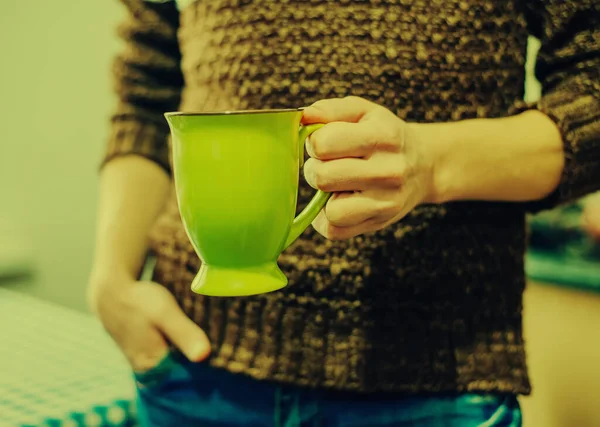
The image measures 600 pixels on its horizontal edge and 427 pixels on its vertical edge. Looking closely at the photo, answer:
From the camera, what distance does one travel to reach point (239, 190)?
0.37 metres

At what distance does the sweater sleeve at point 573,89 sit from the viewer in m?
0.49

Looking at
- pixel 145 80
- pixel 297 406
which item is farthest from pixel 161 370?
pixel 145 80

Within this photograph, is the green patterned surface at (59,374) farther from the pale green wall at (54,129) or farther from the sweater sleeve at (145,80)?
the pale green wall at (54,129)

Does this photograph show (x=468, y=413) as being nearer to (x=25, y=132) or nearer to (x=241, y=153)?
(x=241, y=153)

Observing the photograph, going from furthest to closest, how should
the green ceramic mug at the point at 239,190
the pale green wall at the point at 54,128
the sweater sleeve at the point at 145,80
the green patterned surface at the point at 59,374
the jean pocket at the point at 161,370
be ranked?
the pale green wall at the point at 54,128 < the green patterned surface at the point at 59,374 < the sweater sleeve at the point at 145,80 < the jean pocket at the point at 161,370 < the green ceramic mug at the point at 239,190

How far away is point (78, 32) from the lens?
208 cm

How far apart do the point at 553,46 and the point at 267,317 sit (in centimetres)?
37

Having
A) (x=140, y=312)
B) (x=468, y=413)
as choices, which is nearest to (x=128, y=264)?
(x=140, y=312)

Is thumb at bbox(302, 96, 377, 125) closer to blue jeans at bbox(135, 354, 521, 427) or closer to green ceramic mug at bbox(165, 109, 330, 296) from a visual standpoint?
green ceramic mug at bbox(165, 109, 330, 296)

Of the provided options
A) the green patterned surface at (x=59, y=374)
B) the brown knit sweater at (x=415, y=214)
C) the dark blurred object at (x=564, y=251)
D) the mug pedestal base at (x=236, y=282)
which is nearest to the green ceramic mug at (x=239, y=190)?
the mug pedestal base at (x=236, y=282)

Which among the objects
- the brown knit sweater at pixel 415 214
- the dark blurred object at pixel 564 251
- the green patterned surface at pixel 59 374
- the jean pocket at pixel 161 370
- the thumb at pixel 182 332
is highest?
the brown knit sweater at pixel 415 214

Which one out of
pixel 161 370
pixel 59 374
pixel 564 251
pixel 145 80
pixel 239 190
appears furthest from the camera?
pixel 564 251

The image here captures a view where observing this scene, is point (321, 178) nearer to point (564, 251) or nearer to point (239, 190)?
point (239, 190)

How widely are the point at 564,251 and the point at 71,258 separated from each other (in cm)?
172
